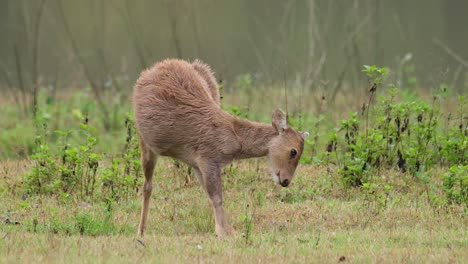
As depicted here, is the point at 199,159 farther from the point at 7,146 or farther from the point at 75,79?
the point at 75,79

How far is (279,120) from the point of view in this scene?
7.38 meters

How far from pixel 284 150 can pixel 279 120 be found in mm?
272

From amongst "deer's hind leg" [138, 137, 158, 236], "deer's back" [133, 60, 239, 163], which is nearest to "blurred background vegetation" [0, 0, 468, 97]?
"deer's back" [133, 60, 239, 163]

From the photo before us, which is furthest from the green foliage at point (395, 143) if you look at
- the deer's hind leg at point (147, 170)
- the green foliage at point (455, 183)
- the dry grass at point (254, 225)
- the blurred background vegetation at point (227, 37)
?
the blurred background vegetation at point (227, 37)

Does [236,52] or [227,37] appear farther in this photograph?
[227,37]

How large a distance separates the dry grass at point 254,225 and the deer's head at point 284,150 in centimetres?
53

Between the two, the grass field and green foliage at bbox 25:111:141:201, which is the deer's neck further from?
green foliage at bbox 25:111:141:201

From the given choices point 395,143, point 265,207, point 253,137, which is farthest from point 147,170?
point 395,143

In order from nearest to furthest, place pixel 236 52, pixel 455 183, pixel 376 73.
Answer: pixel 455 183 < pixel 376 73 < pixel 236 52

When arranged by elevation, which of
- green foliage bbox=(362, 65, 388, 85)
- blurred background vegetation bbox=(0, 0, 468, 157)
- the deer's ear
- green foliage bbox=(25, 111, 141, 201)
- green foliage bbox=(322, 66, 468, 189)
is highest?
blurred background vegetation bbox=(0, 0, 468, 157)

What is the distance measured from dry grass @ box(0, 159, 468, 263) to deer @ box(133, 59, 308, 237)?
507mm

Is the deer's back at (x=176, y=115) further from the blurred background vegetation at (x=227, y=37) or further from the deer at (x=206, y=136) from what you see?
the blurred background vegetation at (x=227, y=37)

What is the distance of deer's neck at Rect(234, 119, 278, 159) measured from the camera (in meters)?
7.46

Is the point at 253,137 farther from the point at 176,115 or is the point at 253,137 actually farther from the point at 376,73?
the point at 376,73
